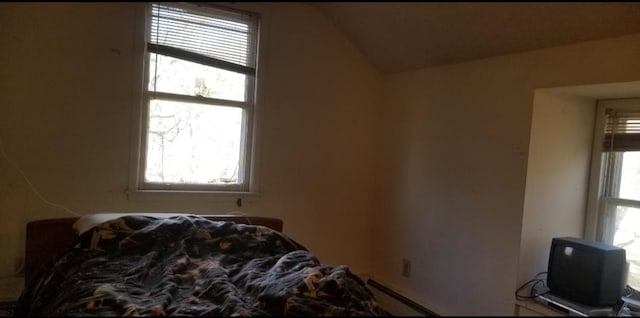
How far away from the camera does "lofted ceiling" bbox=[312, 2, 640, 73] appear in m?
1.58

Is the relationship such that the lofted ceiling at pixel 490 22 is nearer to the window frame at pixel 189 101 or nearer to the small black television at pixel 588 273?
the window frame at pixel 189 101

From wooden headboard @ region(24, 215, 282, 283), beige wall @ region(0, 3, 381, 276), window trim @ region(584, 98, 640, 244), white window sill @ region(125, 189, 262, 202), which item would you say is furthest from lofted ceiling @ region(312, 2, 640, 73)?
wooden headboard @ region(24, 215, 282, 283)

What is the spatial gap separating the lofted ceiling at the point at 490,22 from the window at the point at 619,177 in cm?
46

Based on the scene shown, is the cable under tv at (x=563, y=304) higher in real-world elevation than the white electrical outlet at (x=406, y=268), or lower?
higher

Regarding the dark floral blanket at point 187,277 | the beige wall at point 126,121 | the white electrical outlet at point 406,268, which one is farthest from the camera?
the white electrical outlet at point 406,268

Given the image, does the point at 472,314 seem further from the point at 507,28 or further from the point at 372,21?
the point at 372,21

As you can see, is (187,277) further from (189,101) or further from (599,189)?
(599,189)

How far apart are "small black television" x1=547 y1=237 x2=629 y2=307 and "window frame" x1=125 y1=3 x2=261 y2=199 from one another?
1707 mm

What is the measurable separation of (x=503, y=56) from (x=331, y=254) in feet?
5.47

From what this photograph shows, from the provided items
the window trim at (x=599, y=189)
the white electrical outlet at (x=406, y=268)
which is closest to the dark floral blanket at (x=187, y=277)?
the white electrical outlet at (x=406, y=268)

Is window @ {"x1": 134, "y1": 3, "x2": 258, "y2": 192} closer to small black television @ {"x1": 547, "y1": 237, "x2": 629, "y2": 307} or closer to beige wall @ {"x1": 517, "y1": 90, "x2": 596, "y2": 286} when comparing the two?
beige wall @ {"x1": 517, "y1": 90, "x2": 596, "y2": 286}

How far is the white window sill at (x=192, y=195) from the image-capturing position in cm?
225

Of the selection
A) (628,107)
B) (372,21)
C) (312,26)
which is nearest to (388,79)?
(312,26)

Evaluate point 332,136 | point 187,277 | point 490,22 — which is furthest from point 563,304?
point 332,136
